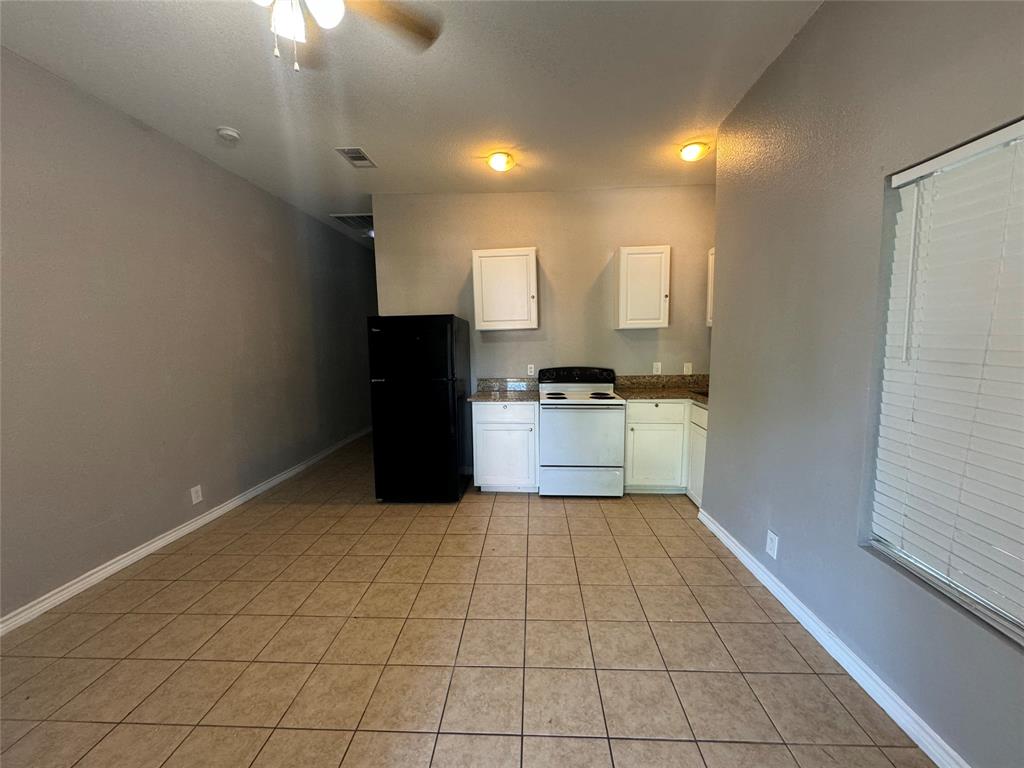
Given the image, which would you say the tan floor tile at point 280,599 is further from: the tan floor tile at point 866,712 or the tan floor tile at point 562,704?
the tan floor tile at point 866,712

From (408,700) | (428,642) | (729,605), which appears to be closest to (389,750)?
(408,700)

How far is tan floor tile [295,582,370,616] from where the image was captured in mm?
1812

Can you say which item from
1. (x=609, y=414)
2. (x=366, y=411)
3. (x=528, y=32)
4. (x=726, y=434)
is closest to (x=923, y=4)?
(x=528, y=32)

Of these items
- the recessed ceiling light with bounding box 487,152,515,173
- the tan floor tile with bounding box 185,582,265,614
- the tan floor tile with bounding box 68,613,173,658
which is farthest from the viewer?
the recessed ceiling light with bounding box 487,152,515,173

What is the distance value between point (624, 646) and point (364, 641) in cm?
114

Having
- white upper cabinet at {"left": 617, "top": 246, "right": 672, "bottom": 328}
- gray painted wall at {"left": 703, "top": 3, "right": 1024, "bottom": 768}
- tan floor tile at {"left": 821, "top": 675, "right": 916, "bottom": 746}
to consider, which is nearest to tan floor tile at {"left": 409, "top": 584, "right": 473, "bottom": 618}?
tan floor tile at {"left": 821, "top": 675, "right": 916, "bottom": 746}

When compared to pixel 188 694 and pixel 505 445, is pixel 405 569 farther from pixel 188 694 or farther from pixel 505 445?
pixel 505 445

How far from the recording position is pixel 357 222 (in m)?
4.34

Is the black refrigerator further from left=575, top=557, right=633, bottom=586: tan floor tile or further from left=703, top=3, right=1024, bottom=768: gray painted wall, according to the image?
left=703, top=3, right=1024, bottom=768: gray painted wall

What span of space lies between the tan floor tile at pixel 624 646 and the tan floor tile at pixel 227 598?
1760 millimetres

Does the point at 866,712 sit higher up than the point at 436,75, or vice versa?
the point at 436,75

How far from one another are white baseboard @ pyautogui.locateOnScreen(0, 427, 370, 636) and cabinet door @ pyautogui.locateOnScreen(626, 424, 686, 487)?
3223mm

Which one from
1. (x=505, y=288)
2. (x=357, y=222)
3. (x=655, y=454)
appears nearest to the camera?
(x=655, y=454)

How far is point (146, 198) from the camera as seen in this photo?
7.55 feet
